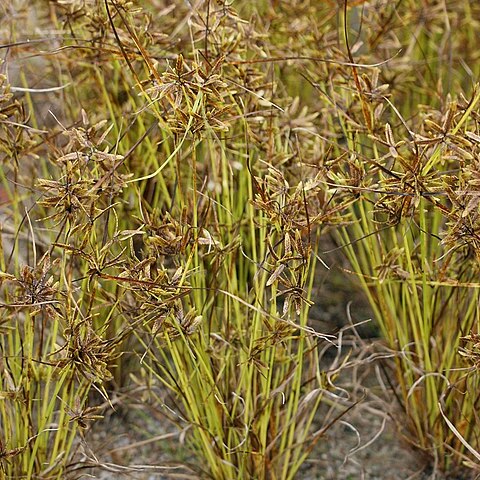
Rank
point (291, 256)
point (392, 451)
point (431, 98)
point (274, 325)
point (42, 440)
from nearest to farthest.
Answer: point (291, 256)
point (274, 325)
point (42, 440)
point (392, 451)
point (431, 98)

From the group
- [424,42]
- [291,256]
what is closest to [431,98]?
[424,42]

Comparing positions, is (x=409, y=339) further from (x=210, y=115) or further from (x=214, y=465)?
(x=210, y=115)

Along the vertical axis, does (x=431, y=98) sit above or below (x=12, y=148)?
below

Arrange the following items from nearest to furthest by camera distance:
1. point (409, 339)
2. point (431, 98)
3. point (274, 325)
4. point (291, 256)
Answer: point (291, 256) < point (274, 325) < point (409, 339) < point (431, 98)

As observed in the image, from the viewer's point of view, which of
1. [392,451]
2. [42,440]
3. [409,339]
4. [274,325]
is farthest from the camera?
[392,451]

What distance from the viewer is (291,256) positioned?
1282mm

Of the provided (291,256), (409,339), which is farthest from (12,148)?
(409,339)

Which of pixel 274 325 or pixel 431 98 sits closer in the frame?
pixel 274 325

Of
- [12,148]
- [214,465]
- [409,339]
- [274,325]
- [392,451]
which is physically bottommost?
[392,451]

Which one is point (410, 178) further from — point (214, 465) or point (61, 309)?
point (214, 465)

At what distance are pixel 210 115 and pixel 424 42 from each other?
1377 millimetres

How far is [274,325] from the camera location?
1.43 meters

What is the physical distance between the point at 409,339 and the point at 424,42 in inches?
43.7

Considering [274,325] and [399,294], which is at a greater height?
[274,325]
